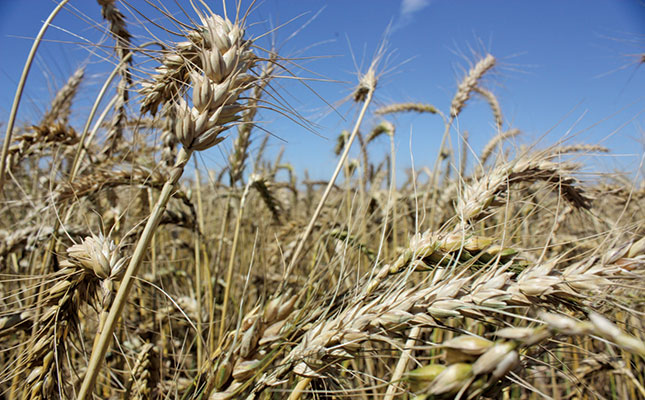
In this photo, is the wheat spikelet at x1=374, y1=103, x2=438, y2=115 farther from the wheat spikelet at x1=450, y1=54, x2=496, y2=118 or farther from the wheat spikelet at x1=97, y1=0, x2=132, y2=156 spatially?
the wheat spikelet at x1=97, y1=0, x2=132, y2=156

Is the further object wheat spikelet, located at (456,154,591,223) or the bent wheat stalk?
wheat spikelet, located at (456,154,591,223)

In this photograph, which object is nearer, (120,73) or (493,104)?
(120,73)

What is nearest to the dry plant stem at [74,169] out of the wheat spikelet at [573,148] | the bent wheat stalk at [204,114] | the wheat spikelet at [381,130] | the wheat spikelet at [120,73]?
the wheat spikelet at [120,73]

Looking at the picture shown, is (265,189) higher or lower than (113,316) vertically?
higher

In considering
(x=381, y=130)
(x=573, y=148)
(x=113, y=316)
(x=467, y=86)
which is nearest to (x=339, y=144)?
(x=381, y=130)

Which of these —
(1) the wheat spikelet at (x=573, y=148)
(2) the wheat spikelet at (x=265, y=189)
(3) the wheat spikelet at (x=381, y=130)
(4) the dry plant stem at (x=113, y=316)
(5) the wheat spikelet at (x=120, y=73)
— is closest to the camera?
(4) the dry plant stem at (x=113, y=316)

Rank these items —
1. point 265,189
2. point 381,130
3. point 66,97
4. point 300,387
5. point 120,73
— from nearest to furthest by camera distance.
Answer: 1. point 300,387
2. point 120,73
3. point 265,189
4. point 66,97
5. point 381,130

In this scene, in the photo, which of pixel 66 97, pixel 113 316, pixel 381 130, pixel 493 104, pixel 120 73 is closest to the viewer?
pixel 113 316

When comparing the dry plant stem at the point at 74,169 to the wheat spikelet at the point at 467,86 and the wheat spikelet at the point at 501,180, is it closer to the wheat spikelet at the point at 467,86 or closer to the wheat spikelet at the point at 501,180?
the wheat spikelet at the point at 501,180

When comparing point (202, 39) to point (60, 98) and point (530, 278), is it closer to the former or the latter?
point (530, 278)

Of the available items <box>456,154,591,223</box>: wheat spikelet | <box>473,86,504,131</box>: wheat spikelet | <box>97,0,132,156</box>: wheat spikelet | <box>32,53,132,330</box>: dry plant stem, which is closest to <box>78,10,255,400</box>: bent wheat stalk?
<box>32,53,132,330</box>: dry plant stem

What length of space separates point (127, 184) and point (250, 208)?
1.46 meters

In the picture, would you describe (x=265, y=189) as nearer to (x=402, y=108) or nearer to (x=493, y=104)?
(x=402, y=108)

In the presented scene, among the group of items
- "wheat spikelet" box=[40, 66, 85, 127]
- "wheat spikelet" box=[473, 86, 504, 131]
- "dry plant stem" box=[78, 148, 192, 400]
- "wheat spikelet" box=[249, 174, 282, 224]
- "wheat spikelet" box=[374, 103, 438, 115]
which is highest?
"wheat spikelet" box=[473, 86, 504, 131]
